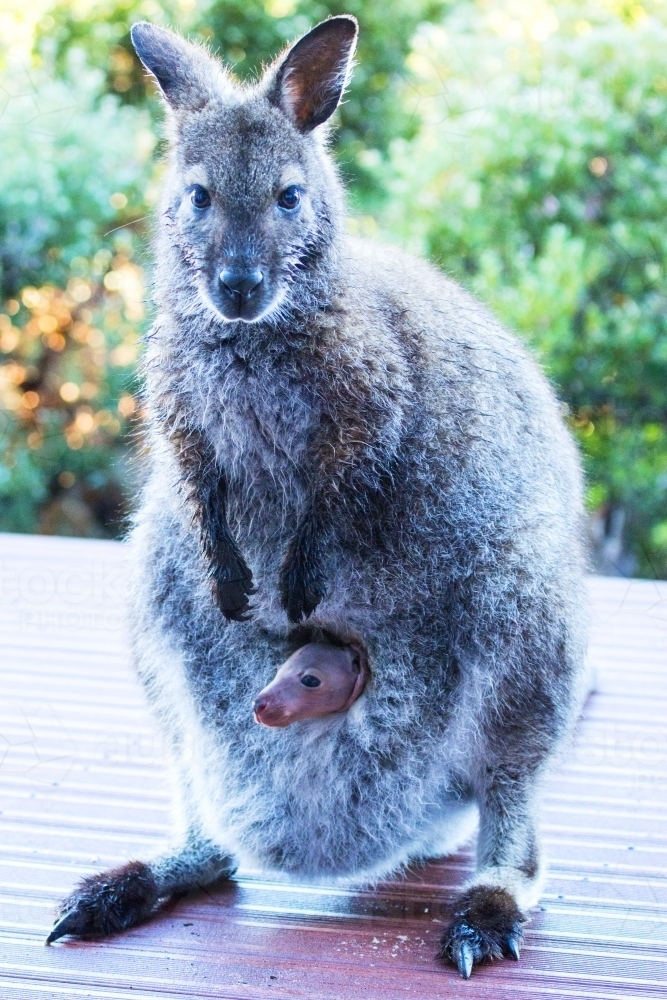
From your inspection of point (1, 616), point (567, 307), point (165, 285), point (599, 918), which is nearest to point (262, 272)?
point (165, 285)

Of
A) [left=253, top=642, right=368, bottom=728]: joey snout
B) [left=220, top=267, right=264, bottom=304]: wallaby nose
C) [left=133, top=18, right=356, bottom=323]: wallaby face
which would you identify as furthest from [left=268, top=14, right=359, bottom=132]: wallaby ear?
[left=253, top=642, right=368, bottom=728]: joey snout

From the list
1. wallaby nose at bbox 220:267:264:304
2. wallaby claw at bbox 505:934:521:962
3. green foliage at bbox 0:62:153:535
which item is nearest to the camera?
wallaby nose at bbox 220:267:264:304

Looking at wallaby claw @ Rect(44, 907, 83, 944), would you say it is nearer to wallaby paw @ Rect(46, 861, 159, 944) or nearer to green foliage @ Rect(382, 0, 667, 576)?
wallaby paw @ Rect(46, 861, 159, 944)

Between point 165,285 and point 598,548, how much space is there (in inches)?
128

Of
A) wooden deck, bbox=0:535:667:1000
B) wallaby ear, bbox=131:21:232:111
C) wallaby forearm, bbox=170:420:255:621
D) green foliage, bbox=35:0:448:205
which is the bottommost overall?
wooden deck, bbox=0:535:667:1000

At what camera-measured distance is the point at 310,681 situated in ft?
5.89

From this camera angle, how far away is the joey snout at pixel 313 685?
5.84 ft

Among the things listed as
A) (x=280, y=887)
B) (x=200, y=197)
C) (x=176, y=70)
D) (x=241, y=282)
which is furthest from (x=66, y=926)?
(x=176, y=70)

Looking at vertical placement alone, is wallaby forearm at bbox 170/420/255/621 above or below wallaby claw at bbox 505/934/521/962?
above

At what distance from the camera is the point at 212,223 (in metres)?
1.73

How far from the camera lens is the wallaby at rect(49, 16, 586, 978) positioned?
179 cm

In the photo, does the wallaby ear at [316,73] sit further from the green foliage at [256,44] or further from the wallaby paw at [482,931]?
the green foliage at [256,44]

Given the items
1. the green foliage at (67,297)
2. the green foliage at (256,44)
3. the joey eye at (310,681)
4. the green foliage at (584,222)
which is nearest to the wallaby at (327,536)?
the joey eye at (310,681)

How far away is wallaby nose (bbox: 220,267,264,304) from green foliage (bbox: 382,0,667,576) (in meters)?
2.77
